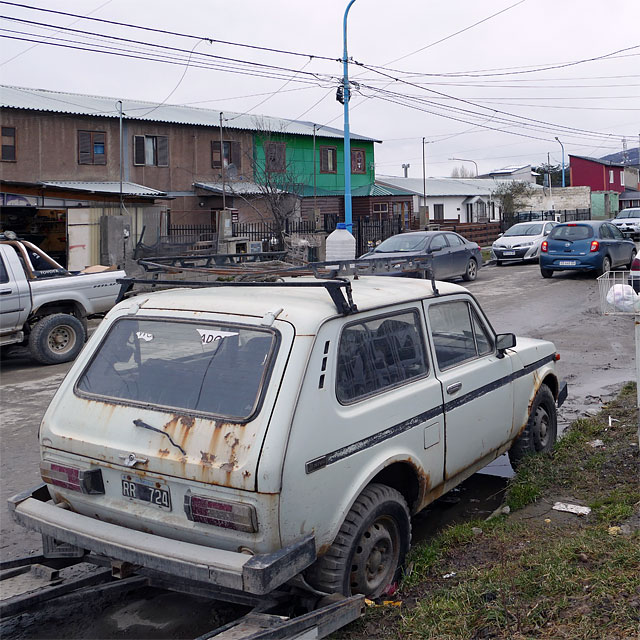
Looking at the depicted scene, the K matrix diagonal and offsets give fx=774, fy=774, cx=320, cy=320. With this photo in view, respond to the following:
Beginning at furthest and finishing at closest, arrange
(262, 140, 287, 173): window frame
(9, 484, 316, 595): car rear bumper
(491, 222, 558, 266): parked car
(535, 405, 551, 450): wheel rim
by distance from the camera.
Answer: (262, 140, 287, 173): window frame
(491, 222, 558, 266): parked car
(535, 405, 551, 450): wheel rim
(9, 484, 316, 595): car rear bumper

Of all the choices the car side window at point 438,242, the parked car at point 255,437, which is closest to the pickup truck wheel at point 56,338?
the parked car at point 255,437

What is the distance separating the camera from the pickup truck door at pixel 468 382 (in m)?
4.84

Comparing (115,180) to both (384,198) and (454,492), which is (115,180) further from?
(454,492)

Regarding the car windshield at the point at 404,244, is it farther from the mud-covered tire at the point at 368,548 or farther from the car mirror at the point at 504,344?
the mud-covered tire at the point at 368,548

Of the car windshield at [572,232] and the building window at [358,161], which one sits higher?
the building window at [358,161]

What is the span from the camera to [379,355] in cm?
434

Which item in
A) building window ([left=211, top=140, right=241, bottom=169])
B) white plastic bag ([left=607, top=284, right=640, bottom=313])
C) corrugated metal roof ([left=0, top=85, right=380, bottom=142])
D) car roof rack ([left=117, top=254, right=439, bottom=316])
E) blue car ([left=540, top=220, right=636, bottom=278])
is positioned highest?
corrugated metal roof ([left=0, top=85, right=380, bottom=142])

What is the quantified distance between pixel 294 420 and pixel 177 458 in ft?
1.96

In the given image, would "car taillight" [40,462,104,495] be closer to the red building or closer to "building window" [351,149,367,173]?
"building window" [351,149,367,173]

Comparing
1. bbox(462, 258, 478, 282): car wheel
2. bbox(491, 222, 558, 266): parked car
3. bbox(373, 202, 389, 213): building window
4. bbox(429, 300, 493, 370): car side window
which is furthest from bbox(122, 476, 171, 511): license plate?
bbox(373, 202, 389, 213): building window

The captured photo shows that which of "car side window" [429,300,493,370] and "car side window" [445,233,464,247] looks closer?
"car side window" [429,300,493,370]

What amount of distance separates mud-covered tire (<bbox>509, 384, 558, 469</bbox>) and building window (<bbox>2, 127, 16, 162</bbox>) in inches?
1130

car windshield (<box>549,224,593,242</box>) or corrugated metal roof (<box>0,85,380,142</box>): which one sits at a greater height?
corrugated metal roof (<box>0,85,380,142</box>)

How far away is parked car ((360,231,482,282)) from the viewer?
1989 centimetres
